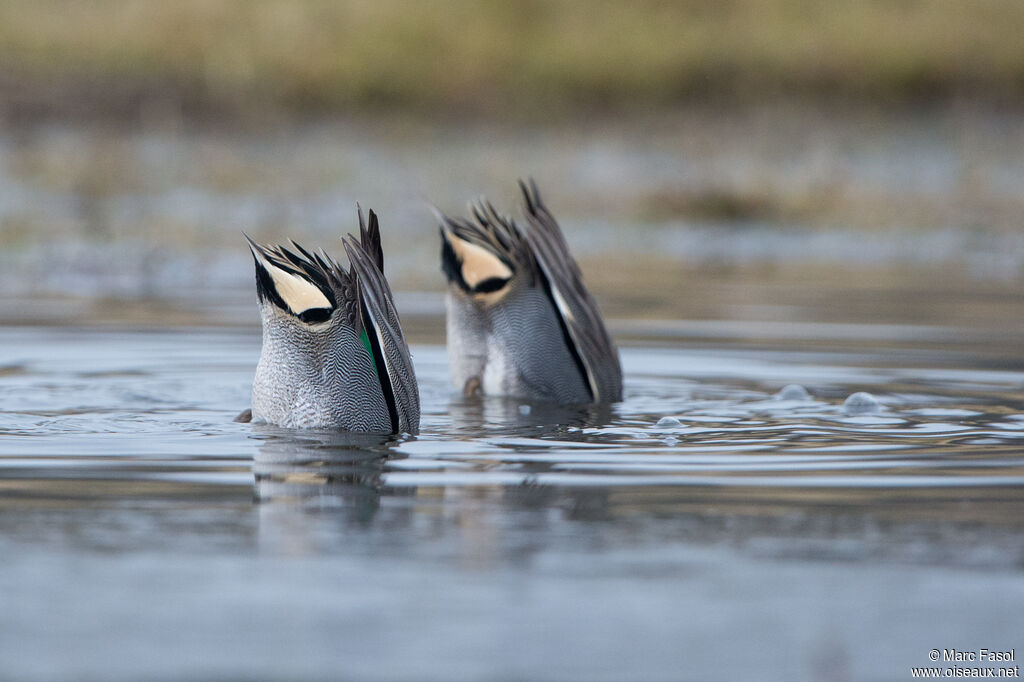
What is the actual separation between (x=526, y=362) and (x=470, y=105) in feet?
46.2

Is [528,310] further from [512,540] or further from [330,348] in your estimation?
[512,540]

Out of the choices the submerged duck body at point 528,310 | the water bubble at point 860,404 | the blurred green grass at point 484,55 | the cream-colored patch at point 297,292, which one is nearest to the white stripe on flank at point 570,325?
the submerged duck body at point 528,310

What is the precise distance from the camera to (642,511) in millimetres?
4328

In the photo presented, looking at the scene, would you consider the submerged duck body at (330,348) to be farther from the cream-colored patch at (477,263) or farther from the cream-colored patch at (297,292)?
the cream-colored patch at (477,263)

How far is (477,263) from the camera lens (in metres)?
6.61

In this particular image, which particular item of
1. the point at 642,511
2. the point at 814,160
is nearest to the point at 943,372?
the point at 642,511

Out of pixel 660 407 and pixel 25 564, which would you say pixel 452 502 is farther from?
pixel 660 407

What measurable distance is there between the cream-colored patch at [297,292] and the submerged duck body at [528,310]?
3.86ft

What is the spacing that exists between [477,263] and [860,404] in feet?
4.76

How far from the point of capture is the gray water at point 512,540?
3.23 m

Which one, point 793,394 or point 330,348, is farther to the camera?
point 793,394

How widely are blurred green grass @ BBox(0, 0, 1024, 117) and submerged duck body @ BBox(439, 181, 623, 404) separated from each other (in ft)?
43.0

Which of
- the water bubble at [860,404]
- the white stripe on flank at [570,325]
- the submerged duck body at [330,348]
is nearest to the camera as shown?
the submerged duck body at [330,348]

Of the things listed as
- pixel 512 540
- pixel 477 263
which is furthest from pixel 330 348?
pixel 512 540
